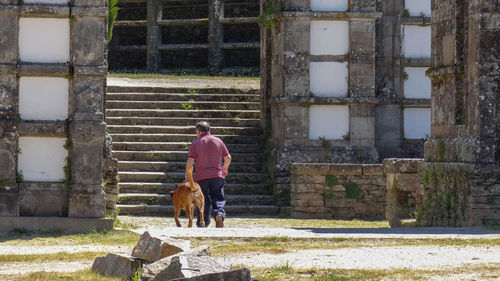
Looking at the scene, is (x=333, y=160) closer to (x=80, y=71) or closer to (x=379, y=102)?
(x=379, y=102)

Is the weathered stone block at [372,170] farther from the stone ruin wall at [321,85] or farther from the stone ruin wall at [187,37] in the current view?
the stone ruin wall at [187,37]

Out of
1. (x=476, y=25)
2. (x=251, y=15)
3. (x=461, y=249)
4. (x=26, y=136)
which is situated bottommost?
(x=461, y=249)

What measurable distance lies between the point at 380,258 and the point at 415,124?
445 inches

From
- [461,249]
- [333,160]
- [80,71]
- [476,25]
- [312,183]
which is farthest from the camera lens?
[333,160]

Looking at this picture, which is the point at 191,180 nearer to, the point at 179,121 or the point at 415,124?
the point at 179,121

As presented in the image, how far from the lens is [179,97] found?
67.2ft

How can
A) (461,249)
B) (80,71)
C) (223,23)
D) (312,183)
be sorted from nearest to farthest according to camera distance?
(461,249) → (80,71) → (312,183) → (223,23)

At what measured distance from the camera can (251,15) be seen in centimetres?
2741

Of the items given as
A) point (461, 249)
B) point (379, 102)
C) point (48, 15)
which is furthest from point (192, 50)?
point (461, 249)

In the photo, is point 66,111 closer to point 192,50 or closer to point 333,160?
point 333,160

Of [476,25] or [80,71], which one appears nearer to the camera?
[476,25]

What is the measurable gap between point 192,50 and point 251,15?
1.71 metres

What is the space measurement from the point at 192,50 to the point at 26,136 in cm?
1481

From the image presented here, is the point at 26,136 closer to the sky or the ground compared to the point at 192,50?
closer to the ground
